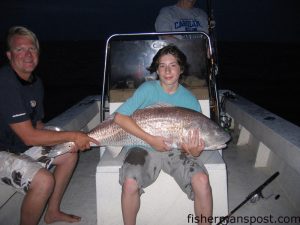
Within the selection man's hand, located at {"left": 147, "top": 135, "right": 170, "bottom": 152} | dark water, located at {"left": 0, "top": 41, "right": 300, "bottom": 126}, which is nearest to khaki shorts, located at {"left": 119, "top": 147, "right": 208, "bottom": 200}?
man's hand, located at {"left": 147, "top": 135, "right": 170, "bottom": 152}

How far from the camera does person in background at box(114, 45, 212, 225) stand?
8.49 feet

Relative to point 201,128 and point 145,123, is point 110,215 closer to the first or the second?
point 145,123

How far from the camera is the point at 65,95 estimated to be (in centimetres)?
1869

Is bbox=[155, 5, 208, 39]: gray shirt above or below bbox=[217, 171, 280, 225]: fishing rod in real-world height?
above

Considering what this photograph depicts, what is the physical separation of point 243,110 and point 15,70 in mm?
3490

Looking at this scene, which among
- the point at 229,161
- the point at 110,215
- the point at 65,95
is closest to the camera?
the point at 110,215

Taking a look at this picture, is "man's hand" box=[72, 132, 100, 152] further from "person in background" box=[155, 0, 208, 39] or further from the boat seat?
"person in background" box=[155, 0, 208, 39]

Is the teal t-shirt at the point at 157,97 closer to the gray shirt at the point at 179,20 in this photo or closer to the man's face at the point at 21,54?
the man's face at the point at 21,54

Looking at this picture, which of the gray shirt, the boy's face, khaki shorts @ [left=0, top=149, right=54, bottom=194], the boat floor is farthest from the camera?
the gray shirt

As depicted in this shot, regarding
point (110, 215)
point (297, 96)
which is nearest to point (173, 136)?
point (110, 215)

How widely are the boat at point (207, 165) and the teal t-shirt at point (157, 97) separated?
1.95 feet

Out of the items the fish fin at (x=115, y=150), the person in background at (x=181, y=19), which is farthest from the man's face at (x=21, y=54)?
the person in background at (x=181, y=19)

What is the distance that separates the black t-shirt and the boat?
1.42ft

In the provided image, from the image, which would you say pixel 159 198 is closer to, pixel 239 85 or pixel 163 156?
pixel 163 156
